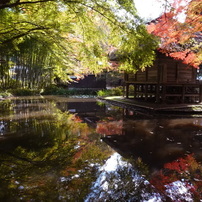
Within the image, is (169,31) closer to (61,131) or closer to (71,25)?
(71,25)

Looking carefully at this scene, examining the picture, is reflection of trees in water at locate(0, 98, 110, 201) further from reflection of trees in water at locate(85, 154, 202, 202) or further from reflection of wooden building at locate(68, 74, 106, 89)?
reflection of wooden building at locate(68, 74, 106, 89)

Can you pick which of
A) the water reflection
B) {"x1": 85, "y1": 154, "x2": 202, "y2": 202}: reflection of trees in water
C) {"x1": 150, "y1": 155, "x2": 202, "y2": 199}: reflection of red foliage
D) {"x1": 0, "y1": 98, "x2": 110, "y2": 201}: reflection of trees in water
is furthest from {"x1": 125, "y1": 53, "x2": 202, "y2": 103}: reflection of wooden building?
{"x1": 85, "y1": 154, "x2": 202, "y2": 202}: reflection of trees in water

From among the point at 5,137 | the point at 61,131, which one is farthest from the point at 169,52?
the point at 5,137

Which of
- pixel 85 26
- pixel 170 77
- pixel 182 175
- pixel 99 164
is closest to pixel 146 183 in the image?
pixel 182 175

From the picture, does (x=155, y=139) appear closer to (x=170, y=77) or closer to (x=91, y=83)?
(x=170, y=77)

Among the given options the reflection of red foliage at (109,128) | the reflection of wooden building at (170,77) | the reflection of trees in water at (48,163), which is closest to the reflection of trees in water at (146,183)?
the reflection of trees in water at (48,163)

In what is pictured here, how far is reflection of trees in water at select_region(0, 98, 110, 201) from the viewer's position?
3.05m

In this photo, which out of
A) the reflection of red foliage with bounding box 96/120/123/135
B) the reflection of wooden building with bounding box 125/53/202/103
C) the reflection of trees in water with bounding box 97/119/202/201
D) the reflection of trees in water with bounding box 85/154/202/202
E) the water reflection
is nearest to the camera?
the reflection of trees in water with bounding box 85/154/202/202

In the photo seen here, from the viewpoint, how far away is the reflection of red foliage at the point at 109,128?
6.67 m

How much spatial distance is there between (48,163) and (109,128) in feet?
11.7

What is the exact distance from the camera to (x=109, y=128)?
7.27 m

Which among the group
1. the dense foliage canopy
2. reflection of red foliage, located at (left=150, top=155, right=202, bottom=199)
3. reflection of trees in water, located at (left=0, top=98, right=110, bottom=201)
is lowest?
reflection of red foliage, located at (left=150, top=155, right=202, bottom=199)

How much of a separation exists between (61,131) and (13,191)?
3620 millimetres

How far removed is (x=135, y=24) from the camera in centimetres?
571
